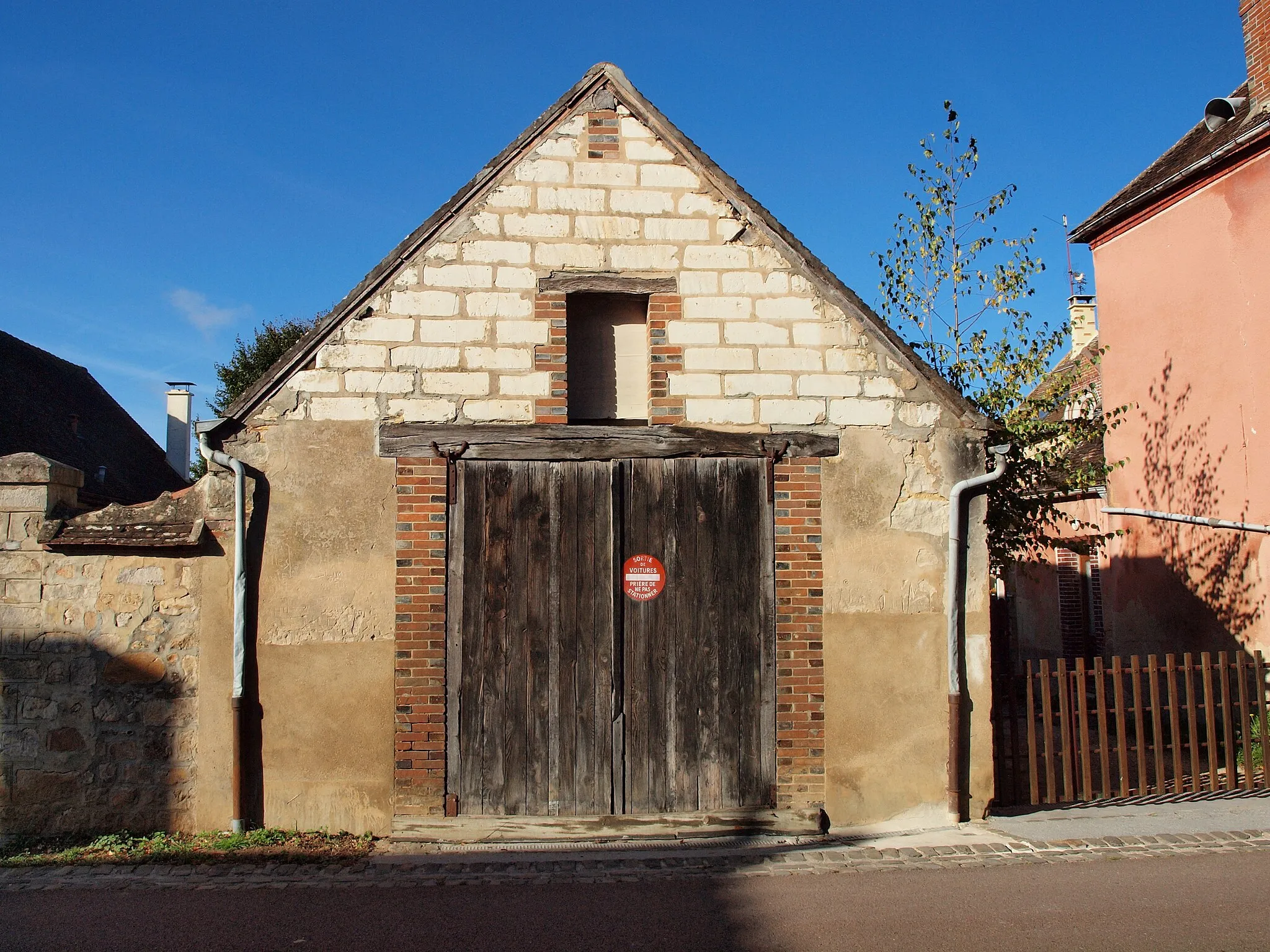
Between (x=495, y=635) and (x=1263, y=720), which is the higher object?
(x=495, y=635)

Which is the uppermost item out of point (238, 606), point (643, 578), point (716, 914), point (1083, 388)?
point (1083, 388)

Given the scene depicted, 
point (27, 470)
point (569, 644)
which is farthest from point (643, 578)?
point (27, 470)

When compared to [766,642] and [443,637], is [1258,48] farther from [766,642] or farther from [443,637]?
[443,637]

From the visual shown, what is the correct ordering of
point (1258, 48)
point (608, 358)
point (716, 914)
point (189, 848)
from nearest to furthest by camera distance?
1. point (716, 914)
2. point (189, 848)
3. point (608, 358)
4. point (1258, 48)

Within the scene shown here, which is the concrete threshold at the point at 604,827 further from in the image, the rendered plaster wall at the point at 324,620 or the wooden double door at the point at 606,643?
the rendered plaster wall at the point at 324,620

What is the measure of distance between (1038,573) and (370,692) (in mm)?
15408

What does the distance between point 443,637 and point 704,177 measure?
4.14 meters

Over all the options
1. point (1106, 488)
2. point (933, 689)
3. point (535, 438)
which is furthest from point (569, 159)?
point (1106, 488)

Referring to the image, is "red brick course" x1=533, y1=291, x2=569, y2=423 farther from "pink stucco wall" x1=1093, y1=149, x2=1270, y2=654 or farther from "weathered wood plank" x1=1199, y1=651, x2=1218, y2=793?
"pink stucco wall" x1=1093, y1=149, x2=1270, y2=654

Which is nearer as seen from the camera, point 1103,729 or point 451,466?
point 451,466

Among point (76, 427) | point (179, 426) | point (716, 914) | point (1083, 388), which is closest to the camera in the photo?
point (716, 914)

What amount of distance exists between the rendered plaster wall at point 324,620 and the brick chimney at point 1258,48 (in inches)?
458

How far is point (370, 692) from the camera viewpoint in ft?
23.2

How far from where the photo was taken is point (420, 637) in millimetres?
7129
